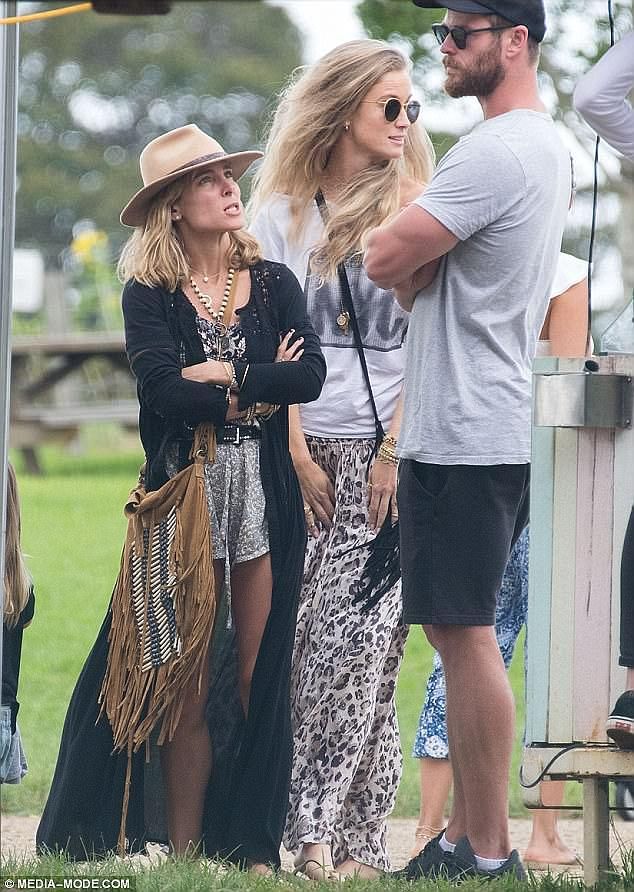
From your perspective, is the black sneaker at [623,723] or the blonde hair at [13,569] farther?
the blonde hair at [13,569]

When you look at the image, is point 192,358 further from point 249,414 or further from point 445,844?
point 445,844

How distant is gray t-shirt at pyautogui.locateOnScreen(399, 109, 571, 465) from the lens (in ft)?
12.3

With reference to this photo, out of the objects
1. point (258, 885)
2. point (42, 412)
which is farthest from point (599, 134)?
point (42, 412)

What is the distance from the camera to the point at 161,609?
4.05 metres

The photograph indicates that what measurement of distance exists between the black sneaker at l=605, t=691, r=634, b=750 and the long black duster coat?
987 millimetres

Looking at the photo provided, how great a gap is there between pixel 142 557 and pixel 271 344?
2.08ft

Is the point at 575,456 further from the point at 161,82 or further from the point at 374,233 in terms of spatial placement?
the point at 161,82

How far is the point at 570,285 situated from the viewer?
468 cm

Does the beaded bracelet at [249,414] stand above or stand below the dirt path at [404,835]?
above

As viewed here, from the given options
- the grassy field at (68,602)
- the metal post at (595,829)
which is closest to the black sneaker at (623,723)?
the metal post at (595,829)

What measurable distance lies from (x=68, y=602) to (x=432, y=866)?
23.6 ft

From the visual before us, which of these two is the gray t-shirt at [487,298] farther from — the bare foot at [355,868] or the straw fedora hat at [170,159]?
the bare foot at [355,868]

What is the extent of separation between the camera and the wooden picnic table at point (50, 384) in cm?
1485

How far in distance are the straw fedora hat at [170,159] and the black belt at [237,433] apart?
2.06ft
